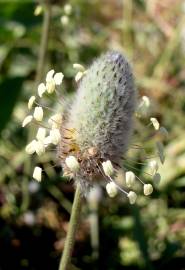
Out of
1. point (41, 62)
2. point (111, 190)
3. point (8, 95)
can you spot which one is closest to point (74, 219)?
point (111, 190)

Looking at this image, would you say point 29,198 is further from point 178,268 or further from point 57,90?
point 57,90

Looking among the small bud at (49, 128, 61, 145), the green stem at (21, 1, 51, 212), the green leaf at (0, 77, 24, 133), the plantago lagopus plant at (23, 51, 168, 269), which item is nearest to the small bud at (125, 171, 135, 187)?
the plantago lagopus plant at (23, 51, 168, 269)

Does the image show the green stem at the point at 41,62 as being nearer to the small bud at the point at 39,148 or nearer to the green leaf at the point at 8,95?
the green leaf at the point at 8,95

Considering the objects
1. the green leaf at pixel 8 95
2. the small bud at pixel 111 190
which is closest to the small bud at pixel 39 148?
the small bud at pixel 111 190

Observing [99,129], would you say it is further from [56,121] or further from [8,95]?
[8,95]

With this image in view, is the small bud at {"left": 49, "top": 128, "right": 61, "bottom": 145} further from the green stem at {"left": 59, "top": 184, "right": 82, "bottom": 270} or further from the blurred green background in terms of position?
the blurred green background

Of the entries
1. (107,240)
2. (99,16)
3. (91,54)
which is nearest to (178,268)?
(107,240)
